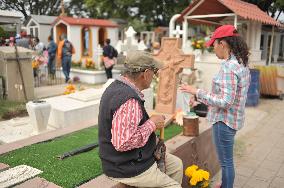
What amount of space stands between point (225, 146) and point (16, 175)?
2.06 meters

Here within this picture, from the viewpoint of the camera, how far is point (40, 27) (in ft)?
68.9

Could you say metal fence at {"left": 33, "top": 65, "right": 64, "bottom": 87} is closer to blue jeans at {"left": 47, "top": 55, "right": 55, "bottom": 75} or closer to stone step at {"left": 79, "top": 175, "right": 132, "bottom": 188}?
blue jeans at {"left": 47, "top": 55, "right": 55, "bottom": 75}

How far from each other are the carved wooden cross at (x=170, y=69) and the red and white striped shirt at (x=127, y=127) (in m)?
3.08

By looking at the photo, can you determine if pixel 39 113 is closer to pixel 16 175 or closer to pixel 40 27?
pixel 16 175

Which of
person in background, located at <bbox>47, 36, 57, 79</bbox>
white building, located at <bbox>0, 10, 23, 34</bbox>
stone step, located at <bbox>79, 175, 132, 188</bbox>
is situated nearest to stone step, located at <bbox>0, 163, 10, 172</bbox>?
stone step, located at <bbox>79, 175, 132, 188</bbox>

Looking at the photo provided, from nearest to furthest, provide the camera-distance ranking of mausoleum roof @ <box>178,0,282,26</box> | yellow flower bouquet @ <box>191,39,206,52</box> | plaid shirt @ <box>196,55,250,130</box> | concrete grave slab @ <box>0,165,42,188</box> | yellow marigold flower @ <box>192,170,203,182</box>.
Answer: concrete grave slab @ <box>0,165,42,188</box> → plaid shirt @ <box>196,55,250,130</box> → yellow marigold flower @ <box>192,170,203,182</box> → mausoleum roof @ <box>178,0,282,26</box> → yellow flower bouquet @ <box>191,39,206,52</box>

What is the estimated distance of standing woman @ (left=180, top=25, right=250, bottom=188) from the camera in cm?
283

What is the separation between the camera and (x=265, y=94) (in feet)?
33.4

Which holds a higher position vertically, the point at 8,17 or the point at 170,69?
the point at 8,17

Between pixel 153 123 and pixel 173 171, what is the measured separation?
2.32 feet

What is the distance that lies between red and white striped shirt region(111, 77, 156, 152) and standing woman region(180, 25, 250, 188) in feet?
3.21

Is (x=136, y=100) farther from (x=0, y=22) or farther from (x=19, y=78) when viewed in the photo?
(x=0, y=22)

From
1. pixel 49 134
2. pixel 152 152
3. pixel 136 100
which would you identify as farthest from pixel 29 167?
pixel 136 100

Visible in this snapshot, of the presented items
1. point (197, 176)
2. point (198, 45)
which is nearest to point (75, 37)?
point (198, 45)
